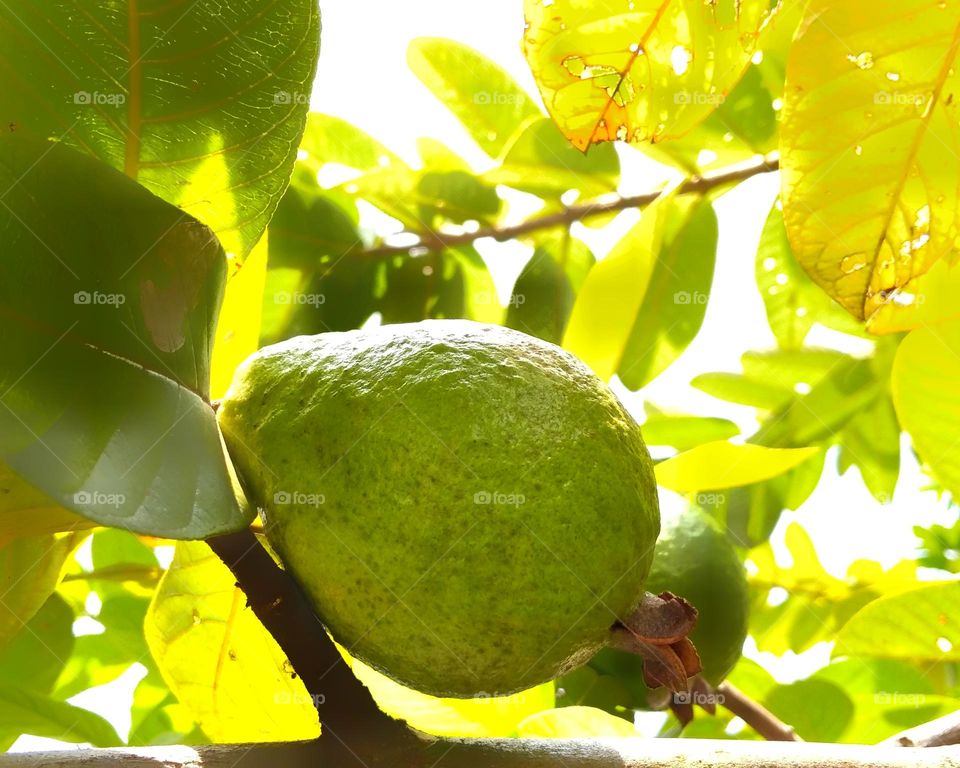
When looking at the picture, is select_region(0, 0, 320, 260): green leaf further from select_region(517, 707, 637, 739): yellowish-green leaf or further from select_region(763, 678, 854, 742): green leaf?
select_region(763, 678, 854, 742): green leaf

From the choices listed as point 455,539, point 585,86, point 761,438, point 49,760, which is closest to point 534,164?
point 585,86

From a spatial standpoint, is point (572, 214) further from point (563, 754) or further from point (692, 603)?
point (563, 754)

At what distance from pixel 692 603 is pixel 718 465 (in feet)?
0.80

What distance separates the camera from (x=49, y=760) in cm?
63

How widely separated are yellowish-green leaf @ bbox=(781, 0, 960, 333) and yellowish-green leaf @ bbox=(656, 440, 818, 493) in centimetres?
29

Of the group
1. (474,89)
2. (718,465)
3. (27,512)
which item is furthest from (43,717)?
(474,89)

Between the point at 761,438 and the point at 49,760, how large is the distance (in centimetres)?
117

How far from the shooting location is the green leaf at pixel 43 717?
4.09ft

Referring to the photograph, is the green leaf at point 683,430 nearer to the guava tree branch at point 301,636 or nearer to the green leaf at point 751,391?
the green leaf at point 751,391

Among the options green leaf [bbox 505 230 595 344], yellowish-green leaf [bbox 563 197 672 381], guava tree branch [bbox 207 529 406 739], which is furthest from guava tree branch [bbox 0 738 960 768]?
green leaf [bbox 505 230 595 344]

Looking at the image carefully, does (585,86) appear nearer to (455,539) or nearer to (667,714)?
(455,539)

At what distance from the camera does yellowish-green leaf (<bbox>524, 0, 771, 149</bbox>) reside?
1.02m

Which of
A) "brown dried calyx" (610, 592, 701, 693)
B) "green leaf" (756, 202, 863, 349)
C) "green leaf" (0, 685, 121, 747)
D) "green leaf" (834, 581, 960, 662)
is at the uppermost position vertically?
"green leaf" (756, 202, 863, 349)

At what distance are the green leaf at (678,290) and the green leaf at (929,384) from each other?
0.27 metres
